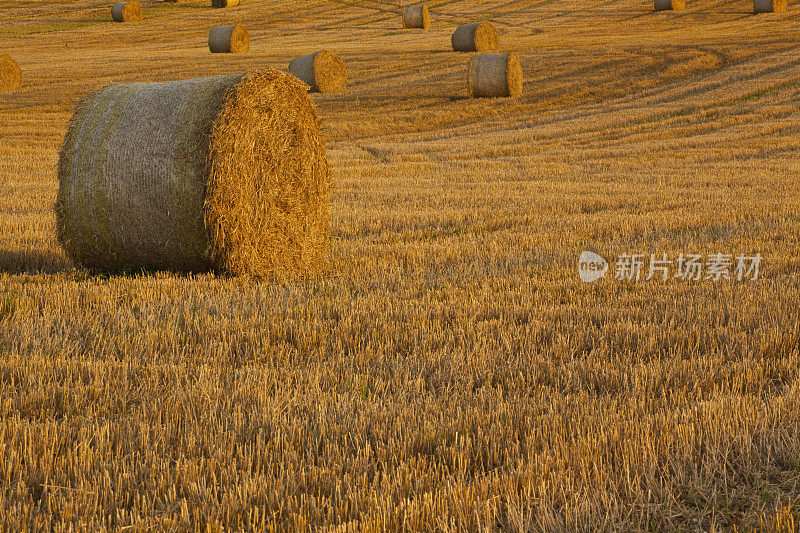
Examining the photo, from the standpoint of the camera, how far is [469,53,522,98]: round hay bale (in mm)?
27078

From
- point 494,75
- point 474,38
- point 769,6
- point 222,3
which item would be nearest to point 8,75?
point 494,75

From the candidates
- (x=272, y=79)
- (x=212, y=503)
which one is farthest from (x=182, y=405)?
(x=272, y=79)

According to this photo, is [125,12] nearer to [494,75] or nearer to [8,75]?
[8,75]

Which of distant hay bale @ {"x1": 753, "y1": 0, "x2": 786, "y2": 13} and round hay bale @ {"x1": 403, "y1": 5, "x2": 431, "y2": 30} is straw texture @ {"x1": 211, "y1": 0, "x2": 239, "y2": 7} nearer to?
round hay bale @ {"x1": 403, "y1": 5, "x2": 431, "y2": 30}

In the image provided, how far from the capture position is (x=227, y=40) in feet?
122

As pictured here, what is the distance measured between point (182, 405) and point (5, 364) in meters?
1.22

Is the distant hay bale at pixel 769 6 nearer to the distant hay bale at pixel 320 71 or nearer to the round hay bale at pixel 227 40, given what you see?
the distant hay bale at pixel 320 71

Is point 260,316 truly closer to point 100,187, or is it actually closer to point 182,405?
point 182,405

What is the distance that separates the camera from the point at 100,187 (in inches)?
289

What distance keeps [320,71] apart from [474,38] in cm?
965

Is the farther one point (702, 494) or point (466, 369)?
point (466, 369)

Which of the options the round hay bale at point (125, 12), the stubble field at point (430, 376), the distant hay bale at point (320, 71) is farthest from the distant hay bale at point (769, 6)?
the round hay bale at point (125, 12)

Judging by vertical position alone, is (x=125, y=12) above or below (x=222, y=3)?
above

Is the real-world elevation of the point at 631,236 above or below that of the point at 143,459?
below
